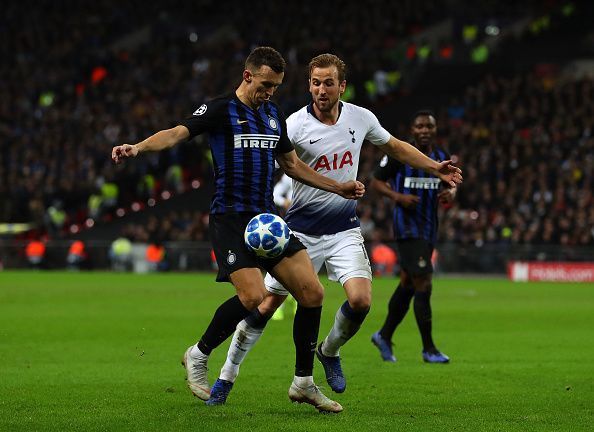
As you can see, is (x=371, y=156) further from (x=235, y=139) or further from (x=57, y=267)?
(x=235, y=139)

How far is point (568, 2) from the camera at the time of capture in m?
44.8

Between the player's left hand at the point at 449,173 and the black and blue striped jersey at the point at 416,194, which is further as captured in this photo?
the black and blue striped jersey at the point at 416,194

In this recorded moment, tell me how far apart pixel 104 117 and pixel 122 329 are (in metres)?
26.6

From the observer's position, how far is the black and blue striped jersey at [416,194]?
1223cm

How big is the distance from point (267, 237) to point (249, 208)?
0.35 meters

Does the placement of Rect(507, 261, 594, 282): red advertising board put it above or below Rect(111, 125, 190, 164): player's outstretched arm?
below

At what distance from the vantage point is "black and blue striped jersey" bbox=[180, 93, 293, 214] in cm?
819

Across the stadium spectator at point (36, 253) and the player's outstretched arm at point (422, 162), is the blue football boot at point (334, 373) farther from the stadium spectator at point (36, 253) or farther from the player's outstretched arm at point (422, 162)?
the stadium spectator at point (36, 253)

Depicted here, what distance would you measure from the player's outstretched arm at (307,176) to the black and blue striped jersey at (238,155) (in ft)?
0.92

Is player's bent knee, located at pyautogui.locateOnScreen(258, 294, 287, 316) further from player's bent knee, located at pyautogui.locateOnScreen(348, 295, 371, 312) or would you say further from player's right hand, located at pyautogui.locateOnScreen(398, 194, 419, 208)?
player's right hand, located at pyautogui.locateOnScreen(398, 194, 419, 208)

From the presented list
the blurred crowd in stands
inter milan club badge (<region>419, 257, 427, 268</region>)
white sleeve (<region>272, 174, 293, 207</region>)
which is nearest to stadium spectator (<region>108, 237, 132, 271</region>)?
the blurred crowd in stands

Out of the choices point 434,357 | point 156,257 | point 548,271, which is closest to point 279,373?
point 434,357

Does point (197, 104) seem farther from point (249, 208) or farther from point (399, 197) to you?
point (249, 208)

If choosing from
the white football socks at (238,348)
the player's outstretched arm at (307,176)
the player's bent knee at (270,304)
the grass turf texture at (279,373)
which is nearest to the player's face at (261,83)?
the player's outstretched arm at (307,176)
